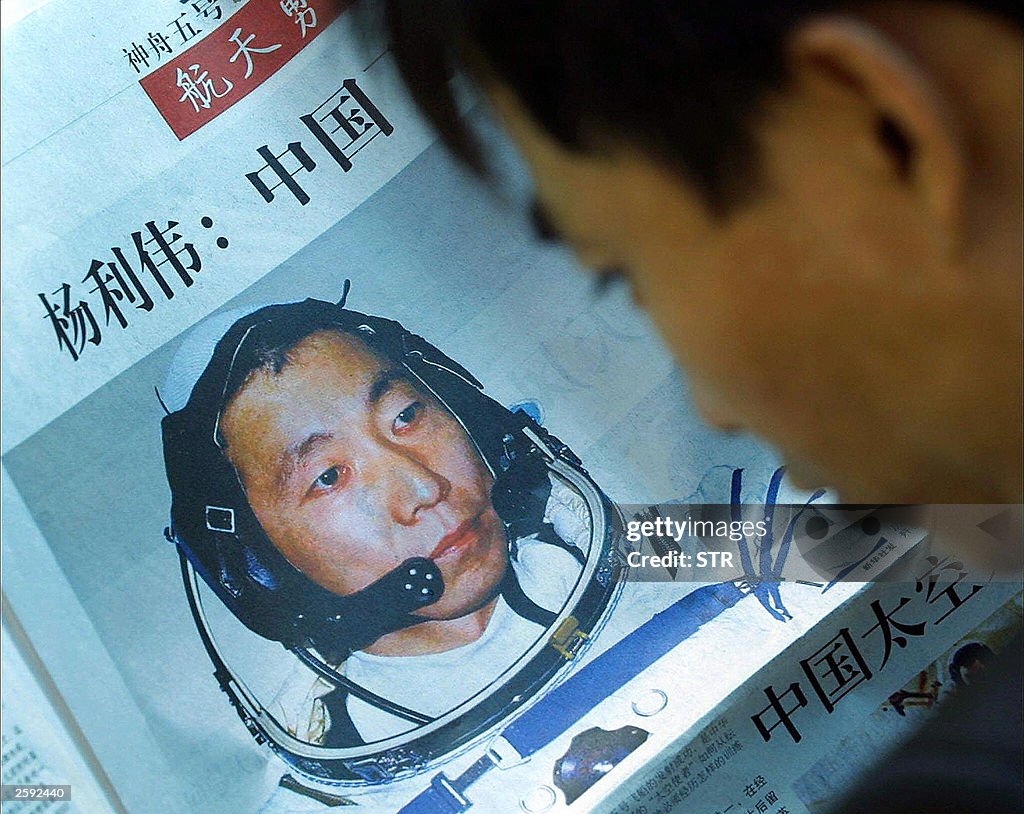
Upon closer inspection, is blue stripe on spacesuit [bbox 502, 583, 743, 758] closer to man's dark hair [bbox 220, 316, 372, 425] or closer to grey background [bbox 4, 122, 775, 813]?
grey background [bbox 4, 122, 775, 813]

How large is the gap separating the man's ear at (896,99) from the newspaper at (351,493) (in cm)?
16

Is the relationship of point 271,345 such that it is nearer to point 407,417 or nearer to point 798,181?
point 407,417

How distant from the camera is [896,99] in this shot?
16 cm

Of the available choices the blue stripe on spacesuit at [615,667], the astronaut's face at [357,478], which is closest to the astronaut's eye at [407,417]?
the astronaut's face at [357,478]

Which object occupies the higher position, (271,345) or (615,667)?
(271,345)

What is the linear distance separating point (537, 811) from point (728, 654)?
0.09 metres

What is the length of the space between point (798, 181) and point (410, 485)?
19 cm

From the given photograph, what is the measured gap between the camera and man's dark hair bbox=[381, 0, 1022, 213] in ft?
0.54

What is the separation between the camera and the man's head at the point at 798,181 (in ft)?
0.54

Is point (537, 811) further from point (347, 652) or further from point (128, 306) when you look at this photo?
point (128, 306)

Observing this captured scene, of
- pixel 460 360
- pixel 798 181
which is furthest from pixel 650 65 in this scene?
pixel 460 360

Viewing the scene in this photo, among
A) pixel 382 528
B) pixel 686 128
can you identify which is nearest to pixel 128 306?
pixel 382 528
